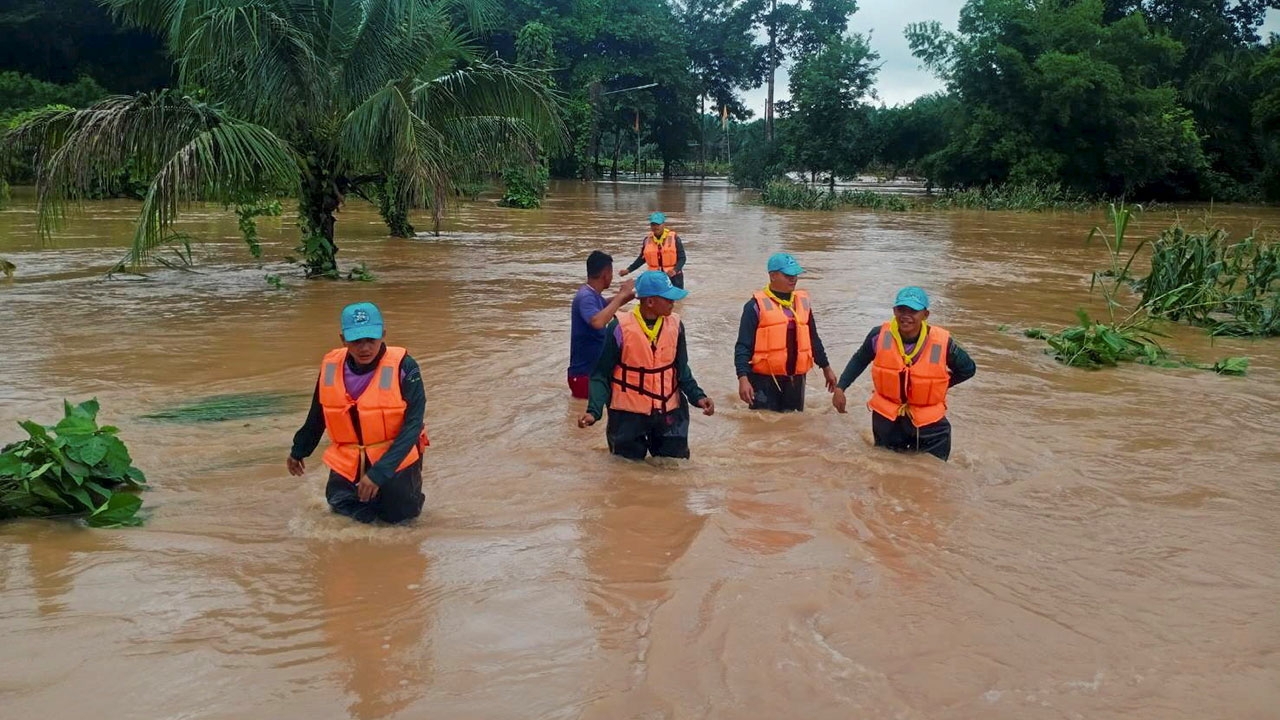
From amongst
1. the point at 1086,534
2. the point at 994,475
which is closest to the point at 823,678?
the point at 1086,534

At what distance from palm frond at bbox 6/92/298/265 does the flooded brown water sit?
6.87ft

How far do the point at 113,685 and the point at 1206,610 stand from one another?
4464 millimetres

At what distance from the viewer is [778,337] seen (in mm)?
6910

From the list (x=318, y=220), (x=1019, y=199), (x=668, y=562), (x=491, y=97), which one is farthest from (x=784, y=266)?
(x=1019, y=199)

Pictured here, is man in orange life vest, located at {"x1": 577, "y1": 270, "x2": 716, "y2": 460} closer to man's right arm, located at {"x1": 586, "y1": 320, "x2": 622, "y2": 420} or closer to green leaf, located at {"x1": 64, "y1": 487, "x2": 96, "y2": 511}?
man's right arm, located at {"x1": 586, "y1": 320, "x2": 622, "y2": 420}

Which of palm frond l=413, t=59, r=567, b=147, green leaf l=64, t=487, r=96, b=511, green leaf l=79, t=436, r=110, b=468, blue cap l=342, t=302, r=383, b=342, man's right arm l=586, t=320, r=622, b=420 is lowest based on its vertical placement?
green leaf l=64, t=487, r=96, b=511

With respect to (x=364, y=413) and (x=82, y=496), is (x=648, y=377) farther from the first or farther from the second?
(x=82, y=496)

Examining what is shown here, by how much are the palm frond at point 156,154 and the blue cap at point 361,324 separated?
785cm

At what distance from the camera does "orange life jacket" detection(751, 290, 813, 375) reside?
6867 millimetres

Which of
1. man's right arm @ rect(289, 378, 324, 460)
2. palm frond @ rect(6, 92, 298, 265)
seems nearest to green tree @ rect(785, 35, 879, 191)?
palm frond @ rect(6, 92, 298, 265)

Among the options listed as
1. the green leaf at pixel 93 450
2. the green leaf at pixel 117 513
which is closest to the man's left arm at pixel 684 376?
the green leaf at pixel 117 513

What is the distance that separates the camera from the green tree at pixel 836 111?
44.8 metres

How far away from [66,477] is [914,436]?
483cm

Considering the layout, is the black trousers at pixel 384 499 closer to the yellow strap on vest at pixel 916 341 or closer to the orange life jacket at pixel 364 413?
the orange life jacket at pixel 364 413
